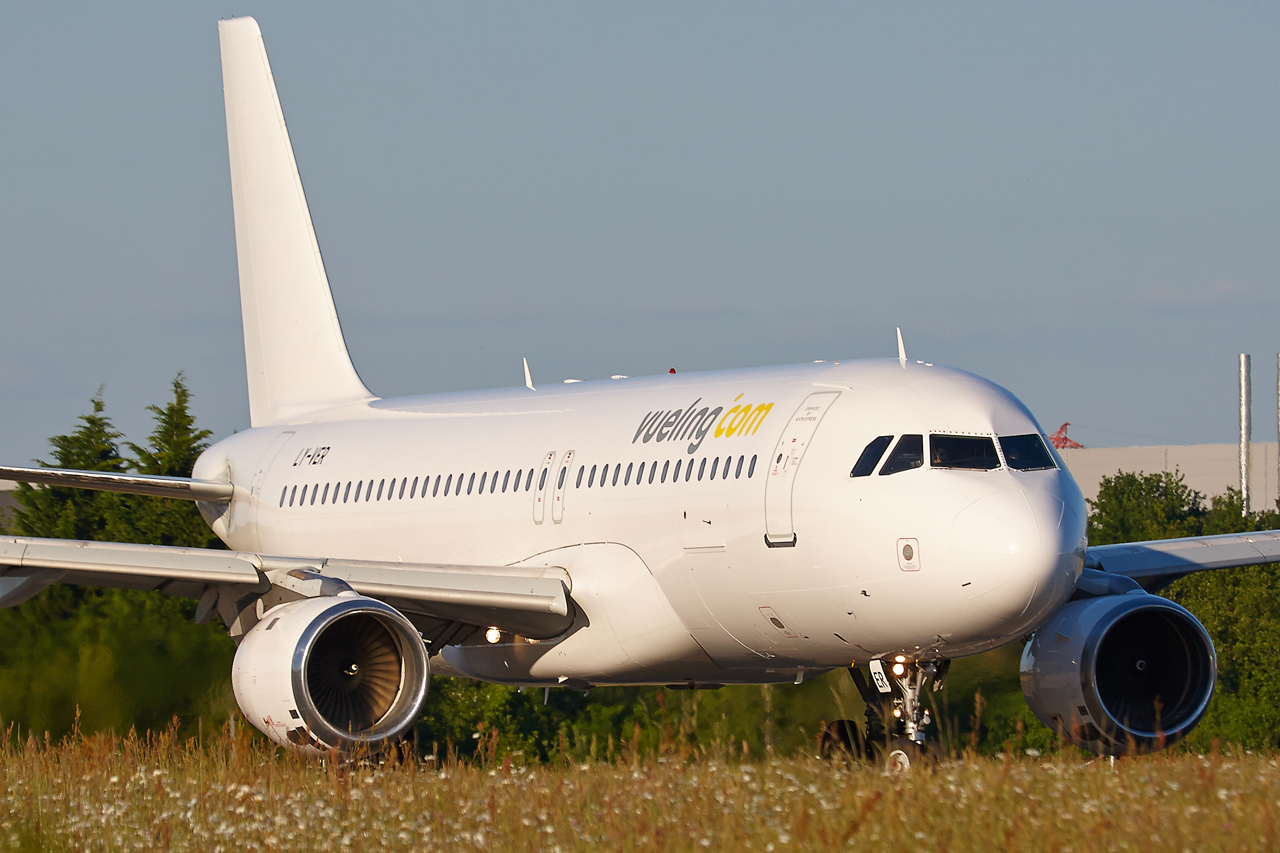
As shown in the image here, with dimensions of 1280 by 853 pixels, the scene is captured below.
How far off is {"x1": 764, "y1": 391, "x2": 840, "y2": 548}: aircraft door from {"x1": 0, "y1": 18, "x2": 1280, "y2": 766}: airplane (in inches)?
0.8

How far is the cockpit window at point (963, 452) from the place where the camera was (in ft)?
48.1

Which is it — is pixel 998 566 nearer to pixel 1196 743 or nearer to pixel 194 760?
pixel 194 760

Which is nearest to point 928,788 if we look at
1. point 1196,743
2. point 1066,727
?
A: point 1066,727

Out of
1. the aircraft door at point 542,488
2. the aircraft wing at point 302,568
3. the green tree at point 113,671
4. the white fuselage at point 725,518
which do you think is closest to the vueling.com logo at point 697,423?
the white fuselage at point 725,518

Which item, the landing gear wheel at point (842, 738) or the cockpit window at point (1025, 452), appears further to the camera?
the landing gear wheel at point (842, 738)

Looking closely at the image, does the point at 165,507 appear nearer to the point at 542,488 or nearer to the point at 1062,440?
the point at 542,488

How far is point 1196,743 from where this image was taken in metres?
32.7

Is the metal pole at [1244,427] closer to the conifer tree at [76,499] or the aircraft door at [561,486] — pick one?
the conifer tree at [76,499]

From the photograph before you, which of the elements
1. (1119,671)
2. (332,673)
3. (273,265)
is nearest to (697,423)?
(332,673)

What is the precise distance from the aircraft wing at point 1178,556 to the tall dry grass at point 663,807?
4.94m

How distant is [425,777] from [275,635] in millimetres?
3133

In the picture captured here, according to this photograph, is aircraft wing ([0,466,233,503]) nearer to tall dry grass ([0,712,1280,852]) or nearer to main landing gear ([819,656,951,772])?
tall dry grass ([0,712,1280,852])

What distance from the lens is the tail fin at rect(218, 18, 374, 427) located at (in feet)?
83.4

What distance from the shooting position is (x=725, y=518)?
16.1m
